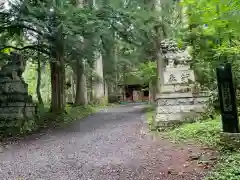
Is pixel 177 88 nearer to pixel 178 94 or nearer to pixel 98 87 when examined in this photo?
pixel 178 94

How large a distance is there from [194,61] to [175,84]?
1.50 metres

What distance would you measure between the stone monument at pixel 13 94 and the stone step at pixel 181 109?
5.14 m

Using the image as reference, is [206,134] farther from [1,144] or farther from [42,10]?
[42,10]

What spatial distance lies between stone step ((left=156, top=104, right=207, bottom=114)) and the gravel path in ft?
3.01

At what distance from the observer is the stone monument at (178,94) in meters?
8.70

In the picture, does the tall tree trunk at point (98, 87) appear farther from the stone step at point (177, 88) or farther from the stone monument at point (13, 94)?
the stone step at point (177, 88)

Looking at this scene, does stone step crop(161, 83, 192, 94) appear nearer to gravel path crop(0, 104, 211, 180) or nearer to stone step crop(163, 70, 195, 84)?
stone step crop(163, 70, 195, 84)

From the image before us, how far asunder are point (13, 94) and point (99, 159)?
18.4 ft

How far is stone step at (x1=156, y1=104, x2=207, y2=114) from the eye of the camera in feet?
28.6

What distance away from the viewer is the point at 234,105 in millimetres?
5805

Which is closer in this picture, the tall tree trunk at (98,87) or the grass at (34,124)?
the grass at (34,124)

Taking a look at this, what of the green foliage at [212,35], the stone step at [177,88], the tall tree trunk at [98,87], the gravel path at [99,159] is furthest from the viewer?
the tall tree trunk at [98,87]

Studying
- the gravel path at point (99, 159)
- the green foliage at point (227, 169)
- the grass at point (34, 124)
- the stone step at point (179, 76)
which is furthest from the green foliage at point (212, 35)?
the grass at point (34, 124)

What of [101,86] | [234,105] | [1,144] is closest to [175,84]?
[234,105]
